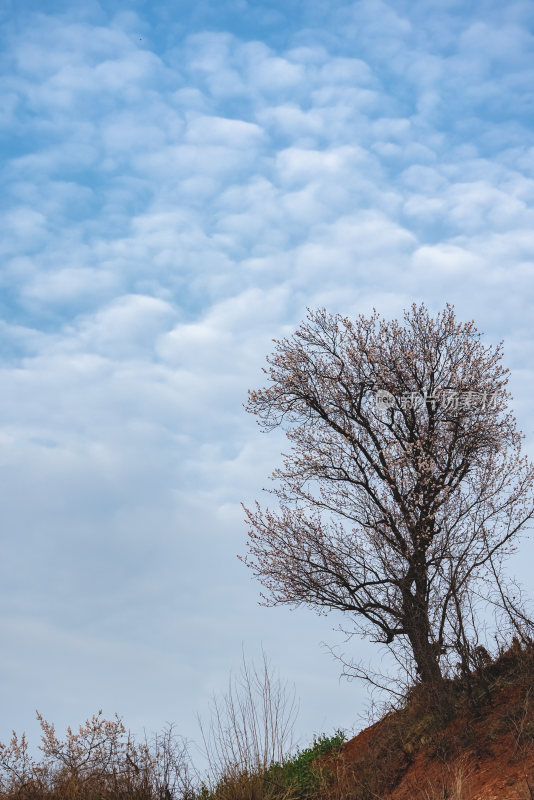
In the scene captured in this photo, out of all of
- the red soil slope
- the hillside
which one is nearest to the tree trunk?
the hillside

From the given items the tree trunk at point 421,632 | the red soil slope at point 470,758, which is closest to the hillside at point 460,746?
the red soil slope at point 470,758

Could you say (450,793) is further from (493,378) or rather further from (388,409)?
(493,378)

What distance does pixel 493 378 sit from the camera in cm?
1722

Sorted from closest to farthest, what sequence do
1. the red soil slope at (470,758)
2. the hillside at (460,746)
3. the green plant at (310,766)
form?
the red soil slope at (470,758), the hillside at (460,746), the green plant at (310,766)

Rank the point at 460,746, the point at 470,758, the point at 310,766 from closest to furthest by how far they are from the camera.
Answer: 1. the point at 470,758
2. the point at 460,746
3. the point at 310,766

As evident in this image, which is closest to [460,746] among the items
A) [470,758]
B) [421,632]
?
[470,758]

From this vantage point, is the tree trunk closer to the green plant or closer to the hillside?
the hillside

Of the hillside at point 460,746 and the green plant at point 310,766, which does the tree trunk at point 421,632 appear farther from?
the green plant at point 310,766

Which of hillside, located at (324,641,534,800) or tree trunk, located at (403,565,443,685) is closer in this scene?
hillside, located at (324,641,534,800)

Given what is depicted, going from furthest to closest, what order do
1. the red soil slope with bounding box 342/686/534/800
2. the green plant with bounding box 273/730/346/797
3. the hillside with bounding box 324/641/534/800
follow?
1. the green plant with bounding box 273/730/346/797
2. the hillside with bounding box 324/641/534/800
3. the red soil slope with bounding box 342/686/534/800

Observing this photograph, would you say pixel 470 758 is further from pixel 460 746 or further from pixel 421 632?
pixel 421 632

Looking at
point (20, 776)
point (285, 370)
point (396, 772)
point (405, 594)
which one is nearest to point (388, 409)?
point (285, 370)

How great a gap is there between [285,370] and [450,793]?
10041 millimetres

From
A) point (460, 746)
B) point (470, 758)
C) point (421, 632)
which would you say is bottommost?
point (470, 758)
